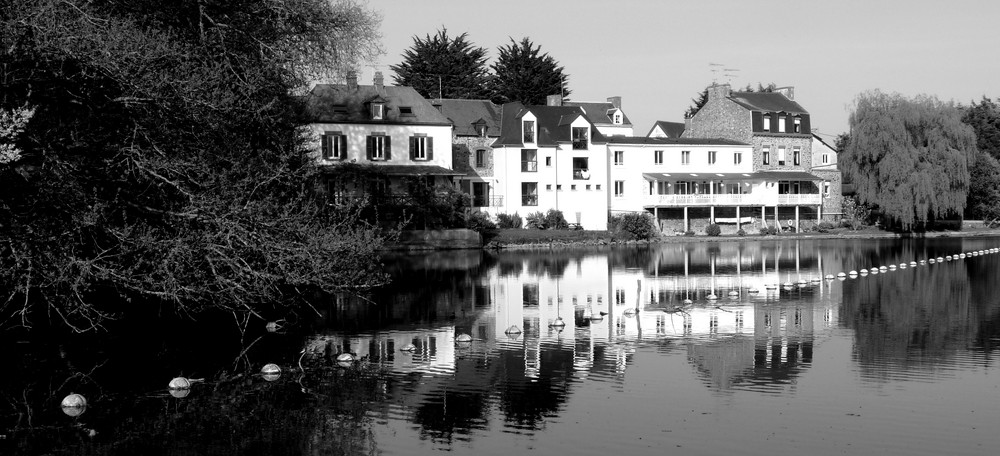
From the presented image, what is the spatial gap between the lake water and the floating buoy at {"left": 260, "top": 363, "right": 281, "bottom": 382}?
9.6 inches

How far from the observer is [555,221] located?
6353cm

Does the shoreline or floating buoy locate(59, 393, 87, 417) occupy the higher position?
the shoreline

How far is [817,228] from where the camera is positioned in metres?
71.8

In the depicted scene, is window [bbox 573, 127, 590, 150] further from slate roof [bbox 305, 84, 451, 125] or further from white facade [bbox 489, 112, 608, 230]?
slate roof [bbox 305, 84, 451, 125]

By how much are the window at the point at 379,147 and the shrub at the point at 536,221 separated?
9701mm

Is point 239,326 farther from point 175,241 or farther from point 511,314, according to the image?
point 511,314

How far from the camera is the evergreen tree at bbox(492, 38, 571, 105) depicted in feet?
281

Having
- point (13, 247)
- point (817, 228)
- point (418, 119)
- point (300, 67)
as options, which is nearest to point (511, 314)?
point (300, 67)

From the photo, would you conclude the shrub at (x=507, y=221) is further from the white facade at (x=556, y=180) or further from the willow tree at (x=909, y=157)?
the willow tree at (x=909, y=157)

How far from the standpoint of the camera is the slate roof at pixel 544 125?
6531 cm

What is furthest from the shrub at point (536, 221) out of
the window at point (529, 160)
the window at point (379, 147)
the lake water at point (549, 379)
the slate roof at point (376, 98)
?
the lake water at point (549, 379)

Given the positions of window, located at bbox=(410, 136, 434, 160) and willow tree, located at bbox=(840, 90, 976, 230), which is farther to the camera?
willow tree, located at bbox=(840, 90, 976, 230)

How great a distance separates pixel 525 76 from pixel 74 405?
233 ft

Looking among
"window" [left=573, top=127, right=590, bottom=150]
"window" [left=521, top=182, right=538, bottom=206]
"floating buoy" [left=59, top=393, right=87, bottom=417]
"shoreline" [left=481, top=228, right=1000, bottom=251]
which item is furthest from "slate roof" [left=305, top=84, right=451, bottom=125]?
"floating buoy" [left=59, top=393, right=87, bottom=417]
